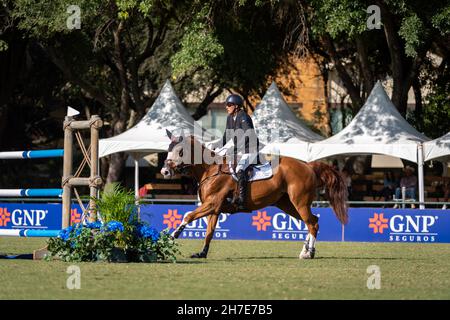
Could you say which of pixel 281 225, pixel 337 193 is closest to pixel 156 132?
pixel 281 225

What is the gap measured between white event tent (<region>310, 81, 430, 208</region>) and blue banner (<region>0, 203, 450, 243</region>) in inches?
82.9

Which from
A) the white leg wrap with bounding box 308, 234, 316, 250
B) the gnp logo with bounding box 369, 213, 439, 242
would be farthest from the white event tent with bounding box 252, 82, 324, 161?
the white leg wrap with bounding box 308, 234, 316, 250

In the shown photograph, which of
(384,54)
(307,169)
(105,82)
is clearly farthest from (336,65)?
(307,169)

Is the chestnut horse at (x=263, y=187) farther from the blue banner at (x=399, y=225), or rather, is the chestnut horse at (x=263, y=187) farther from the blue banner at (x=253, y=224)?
the blue banner at (x=253, y=224)

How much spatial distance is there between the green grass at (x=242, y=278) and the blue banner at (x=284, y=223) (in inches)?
230

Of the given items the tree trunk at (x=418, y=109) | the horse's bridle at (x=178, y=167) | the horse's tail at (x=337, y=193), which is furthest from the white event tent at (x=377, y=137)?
the horse's bridle at (x=178, y=167)

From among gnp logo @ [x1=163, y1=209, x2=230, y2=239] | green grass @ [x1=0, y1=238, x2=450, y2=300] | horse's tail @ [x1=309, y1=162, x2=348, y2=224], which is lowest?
green grass @ [x1=0, y1=238, x2=450, y2=300]

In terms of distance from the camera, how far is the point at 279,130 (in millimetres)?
A: 30453

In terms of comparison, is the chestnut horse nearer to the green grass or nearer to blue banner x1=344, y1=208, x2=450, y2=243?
the green grass

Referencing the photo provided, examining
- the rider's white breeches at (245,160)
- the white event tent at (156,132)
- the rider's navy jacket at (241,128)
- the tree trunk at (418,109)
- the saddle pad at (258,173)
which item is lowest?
the saddle pad at (258,173)

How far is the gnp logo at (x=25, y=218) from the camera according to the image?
87.6 feet

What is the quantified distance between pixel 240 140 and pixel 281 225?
936cm

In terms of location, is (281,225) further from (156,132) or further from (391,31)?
(391,31)

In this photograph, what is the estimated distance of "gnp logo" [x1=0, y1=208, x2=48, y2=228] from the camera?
87.6 ft
